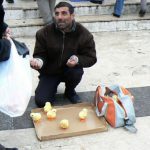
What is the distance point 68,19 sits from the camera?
3.83 metres

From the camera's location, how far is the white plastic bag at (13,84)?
2887 millimetres

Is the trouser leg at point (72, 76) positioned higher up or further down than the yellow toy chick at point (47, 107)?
higher up

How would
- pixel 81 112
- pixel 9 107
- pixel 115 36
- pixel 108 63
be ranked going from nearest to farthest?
pixel 9 107, pixel 81 112, pixel 108 63, pixel 115 36

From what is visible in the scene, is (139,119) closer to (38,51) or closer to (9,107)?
(38,51)

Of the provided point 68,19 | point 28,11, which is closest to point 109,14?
point 28,11

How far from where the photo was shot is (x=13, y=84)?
2930 millimetres

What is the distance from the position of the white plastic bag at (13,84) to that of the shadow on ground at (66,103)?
0.82m

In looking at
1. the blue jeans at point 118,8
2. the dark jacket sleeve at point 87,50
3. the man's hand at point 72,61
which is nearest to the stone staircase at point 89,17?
the blue jeans at point 118,8

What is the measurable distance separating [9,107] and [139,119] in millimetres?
1532

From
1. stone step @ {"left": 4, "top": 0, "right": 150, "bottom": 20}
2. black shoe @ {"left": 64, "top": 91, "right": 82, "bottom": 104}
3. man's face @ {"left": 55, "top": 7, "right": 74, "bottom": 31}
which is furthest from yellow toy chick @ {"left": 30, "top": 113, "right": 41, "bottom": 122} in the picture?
stone step @ {"left": 4, "top": 0, "right": 150, "bottom": 20}

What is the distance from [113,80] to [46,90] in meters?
1.12

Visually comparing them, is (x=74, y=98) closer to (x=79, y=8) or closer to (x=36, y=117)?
(x=36, y=117)

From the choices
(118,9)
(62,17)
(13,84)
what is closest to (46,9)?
(118,9)

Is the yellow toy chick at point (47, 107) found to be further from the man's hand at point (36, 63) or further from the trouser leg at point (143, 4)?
the trouser leg at point (143, 4)
